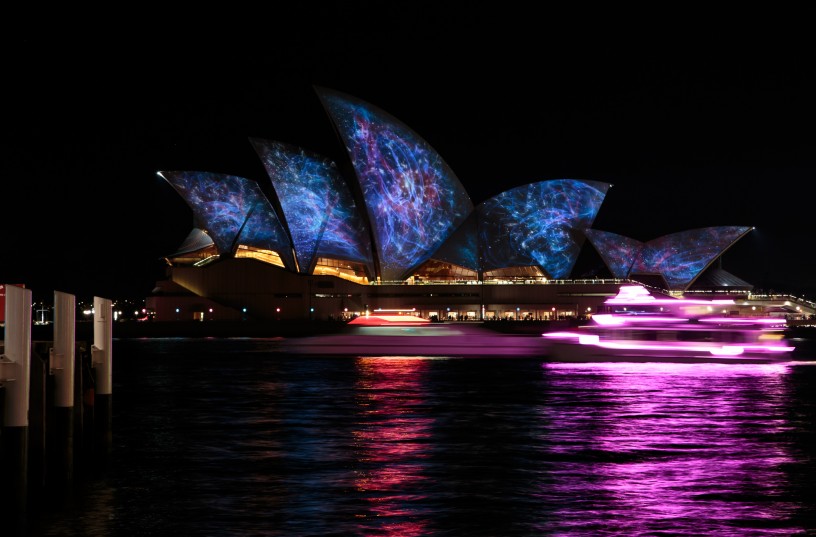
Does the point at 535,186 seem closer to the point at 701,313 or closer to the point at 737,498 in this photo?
the point at 701,313

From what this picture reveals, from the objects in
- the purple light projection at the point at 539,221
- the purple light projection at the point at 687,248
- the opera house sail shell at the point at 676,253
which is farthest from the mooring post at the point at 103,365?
the purple light projection at the point at 687,248

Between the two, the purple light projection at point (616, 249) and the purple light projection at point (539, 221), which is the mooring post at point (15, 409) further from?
the purple light projection at point (616, 249)

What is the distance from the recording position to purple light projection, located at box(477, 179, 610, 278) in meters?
85.7

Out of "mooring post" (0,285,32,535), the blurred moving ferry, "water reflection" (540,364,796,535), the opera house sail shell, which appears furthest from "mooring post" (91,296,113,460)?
the opera house sail shell

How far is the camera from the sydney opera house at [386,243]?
77.2m

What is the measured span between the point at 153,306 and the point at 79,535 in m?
79.2

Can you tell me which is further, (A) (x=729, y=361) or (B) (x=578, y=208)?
(B) (x=578, y=208)

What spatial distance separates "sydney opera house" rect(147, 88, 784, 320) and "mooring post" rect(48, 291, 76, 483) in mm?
57958

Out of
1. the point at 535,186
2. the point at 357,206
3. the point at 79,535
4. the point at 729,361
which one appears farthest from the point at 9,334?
the point at 535,186

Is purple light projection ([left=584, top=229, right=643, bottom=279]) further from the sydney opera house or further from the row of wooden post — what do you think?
the row of wooden post

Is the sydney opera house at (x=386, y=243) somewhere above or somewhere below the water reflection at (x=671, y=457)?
above

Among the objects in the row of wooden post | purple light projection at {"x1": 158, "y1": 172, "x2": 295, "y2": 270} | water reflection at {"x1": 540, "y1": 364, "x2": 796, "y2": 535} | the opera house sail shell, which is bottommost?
water reflection at {"x1": 540, "y1": 364, "x2": 796, "y2": 535}

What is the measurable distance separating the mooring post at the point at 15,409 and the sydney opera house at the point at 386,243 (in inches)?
2370

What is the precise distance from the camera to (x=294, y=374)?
35.5 meters
